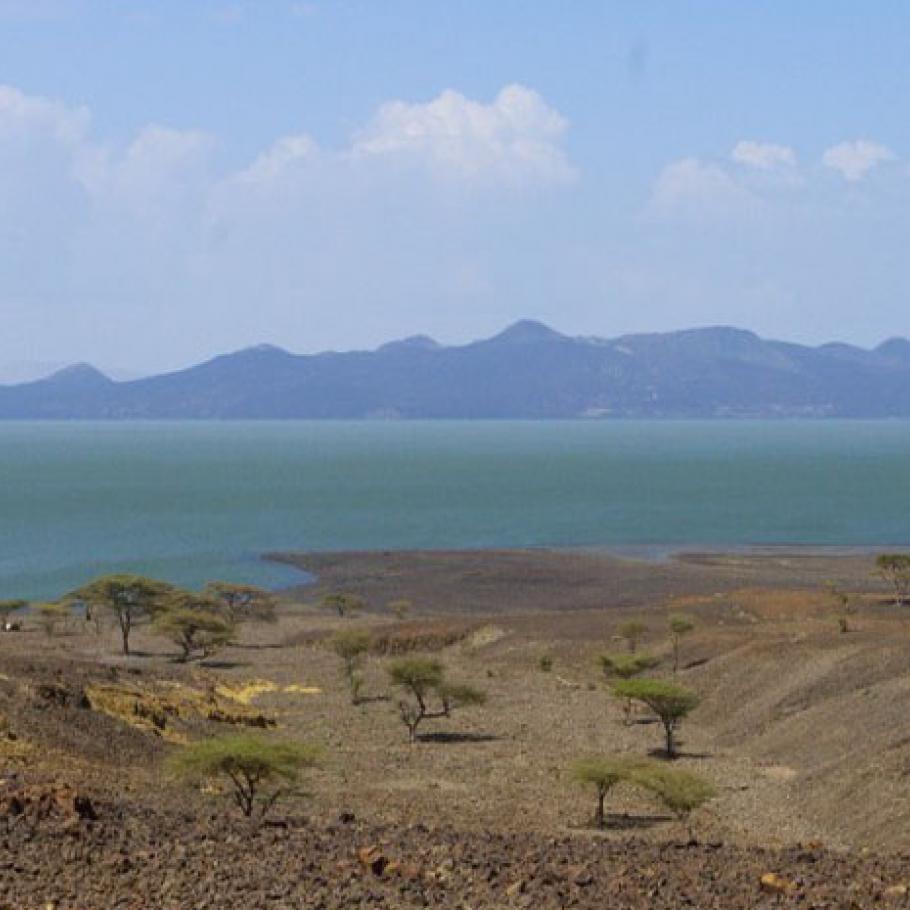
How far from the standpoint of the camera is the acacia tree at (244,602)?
267ft

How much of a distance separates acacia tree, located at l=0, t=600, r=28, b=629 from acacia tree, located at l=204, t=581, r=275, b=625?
38.5 feet

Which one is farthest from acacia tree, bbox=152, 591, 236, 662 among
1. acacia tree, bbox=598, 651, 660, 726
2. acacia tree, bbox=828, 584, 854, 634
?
acacia tree, bbox=828, 584, 854, 634

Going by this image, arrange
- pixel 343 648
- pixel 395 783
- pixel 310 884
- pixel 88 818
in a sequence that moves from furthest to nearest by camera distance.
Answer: pixel 343 648, pixel 395 783, pixel 88 818, pixel 310 884

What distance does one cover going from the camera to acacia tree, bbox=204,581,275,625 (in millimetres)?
81438

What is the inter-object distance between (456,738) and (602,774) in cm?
1378

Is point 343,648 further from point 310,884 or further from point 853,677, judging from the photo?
point 310,884

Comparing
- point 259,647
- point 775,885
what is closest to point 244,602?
point 259,647

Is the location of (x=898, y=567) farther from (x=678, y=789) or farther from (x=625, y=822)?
(x=625, y=822)

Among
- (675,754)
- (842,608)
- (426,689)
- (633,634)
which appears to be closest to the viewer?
(675,754)

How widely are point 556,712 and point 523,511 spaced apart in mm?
109165

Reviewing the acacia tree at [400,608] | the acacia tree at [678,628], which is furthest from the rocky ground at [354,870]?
the acacia tree at [400,608]

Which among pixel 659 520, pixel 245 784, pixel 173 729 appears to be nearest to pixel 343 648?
pixel 173 729

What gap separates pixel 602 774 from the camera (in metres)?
32.3

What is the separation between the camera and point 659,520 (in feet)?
A: 485
